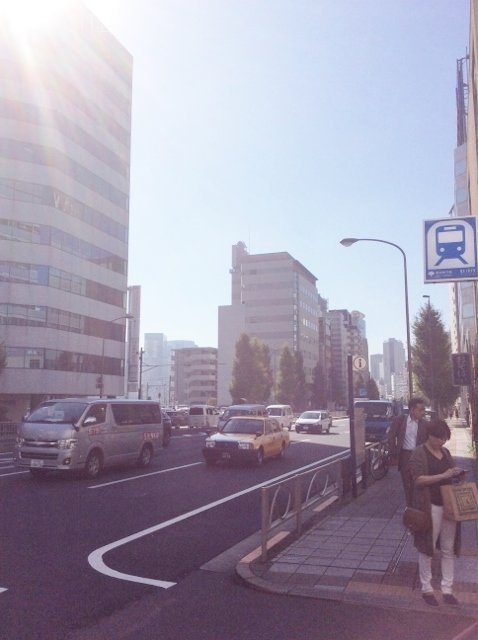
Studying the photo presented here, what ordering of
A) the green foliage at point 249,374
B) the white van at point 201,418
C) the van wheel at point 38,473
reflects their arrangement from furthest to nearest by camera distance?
the green foliage at point 249,374, the white van at point 201,418, the van wheel at point 38,473

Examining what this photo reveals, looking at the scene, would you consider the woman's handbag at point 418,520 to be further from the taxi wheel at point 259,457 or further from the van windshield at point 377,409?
the van windshield at point 377,409

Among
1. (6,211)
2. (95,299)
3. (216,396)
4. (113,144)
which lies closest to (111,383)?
(95,299)

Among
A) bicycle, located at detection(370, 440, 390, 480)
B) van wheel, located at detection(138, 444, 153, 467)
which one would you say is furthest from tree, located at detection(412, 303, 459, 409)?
van wheel, located at detection(138, 444, 153, 467)

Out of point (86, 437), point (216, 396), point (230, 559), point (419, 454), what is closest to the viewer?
point (419, 454)

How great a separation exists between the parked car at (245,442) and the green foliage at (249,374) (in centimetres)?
5864

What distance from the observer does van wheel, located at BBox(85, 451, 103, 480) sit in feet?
48.3

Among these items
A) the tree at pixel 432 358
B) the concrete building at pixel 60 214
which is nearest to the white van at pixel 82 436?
the concrete building at pixel 60 214

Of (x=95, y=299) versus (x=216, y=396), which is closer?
(x=95, y=299)

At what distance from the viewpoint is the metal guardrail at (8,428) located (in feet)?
91.2

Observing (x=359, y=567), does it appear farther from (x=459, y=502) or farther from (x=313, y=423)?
(x=313, y=423)

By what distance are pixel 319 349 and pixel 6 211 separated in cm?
10549

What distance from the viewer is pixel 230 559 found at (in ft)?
24.4

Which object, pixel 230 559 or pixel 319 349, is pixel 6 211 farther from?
pixel 319 349

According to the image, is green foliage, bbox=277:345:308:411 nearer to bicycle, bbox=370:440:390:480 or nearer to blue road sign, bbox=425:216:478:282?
bicycle, bbox=370:440:390:480
